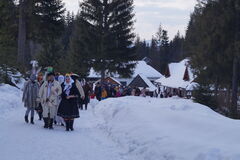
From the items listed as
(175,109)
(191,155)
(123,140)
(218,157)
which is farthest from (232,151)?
(175,109)

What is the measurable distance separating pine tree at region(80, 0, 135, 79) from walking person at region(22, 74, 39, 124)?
29891mm

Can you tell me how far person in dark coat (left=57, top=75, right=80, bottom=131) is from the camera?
12.5 metres

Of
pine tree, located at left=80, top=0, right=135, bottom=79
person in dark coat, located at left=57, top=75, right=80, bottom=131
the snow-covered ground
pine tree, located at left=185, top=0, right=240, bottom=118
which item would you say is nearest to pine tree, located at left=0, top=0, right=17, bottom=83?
pine tree, located at left=80, top=0, right=135, bottom=79

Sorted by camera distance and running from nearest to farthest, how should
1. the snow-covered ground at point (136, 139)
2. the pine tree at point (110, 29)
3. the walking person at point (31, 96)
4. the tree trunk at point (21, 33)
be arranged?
the snow-covered ground at point (136, 139) → the walking person at point (31, 96) → the tree trunk at point (21, 33) → the pine tree at point (110, 29)

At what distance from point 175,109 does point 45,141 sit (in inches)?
193

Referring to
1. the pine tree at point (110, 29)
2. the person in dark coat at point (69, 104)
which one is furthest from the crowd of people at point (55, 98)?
the pine tree at point (110, 29)

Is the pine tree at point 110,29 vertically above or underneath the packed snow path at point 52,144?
above

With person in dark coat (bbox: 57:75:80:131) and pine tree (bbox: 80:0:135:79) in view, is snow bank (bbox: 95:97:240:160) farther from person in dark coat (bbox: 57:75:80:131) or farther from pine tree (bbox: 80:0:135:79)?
pine tree (bbox: 80:0:135:79)

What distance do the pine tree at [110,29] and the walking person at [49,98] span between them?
30.7 metres

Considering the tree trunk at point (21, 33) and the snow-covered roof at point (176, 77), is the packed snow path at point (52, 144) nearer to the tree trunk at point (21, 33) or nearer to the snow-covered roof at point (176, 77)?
the tree trunk at point (21, 33)

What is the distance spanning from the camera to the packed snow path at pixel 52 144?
8.39m

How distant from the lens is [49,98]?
12320 mm

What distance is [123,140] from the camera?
10.4 metres

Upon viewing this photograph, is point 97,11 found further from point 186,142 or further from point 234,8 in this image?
point 186,142
